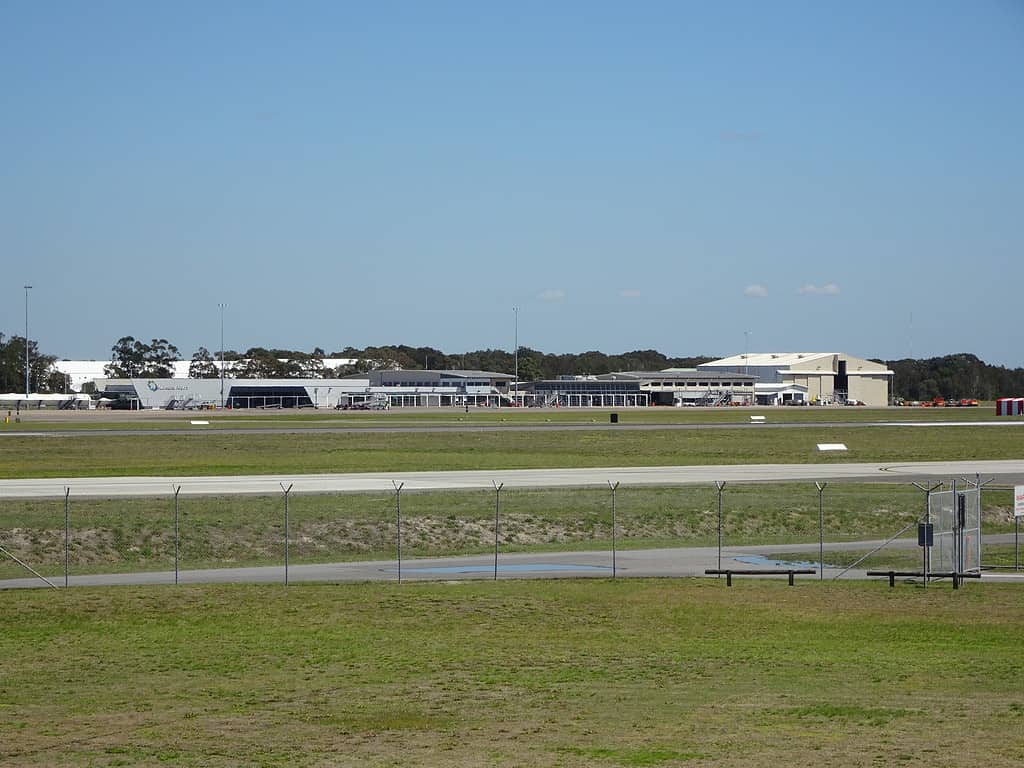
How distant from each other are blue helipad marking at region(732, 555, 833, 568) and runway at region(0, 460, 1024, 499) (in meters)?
14.4

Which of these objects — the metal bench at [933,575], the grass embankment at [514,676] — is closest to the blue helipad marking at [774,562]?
the metal bench at [933,575]

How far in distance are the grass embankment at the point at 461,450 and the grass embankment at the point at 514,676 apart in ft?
125

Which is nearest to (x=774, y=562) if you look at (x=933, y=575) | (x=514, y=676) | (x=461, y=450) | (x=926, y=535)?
(x=933, y=575)

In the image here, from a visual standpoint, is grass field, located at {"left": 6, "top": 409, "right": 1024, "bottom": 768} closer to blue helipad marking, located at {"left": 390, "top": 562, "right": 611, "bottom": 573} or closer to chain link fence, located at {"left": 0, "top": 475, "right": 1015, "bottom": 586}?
chain link fence, located at {"left": 0, "top": 475, "right": 1015, "bottom": 586}

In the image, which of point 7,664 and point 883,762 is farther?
point 7,664

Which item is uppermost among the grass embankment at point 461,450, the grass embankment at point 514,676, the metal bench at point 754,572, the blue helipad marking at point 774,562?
the grass embankment at point 461,450

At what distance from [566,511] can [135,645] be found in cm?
2604

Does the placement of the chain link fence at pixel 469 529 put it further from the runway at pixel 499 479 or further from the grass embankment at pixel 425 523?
the runway at pixel 499 479

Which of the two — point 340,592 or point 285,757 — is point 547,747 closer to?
point 285,757

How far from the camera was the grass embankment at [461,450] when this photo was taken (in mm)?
71250

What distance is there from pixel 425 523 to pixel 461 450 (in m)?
38.9

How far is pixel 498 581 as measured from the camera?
33.7 meters

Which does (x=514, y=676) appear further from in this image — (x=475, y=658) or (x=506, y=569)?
(x=506, y=569)

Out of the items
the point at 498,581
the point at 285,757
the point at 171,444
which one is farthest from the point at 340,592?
the point at 171,444
